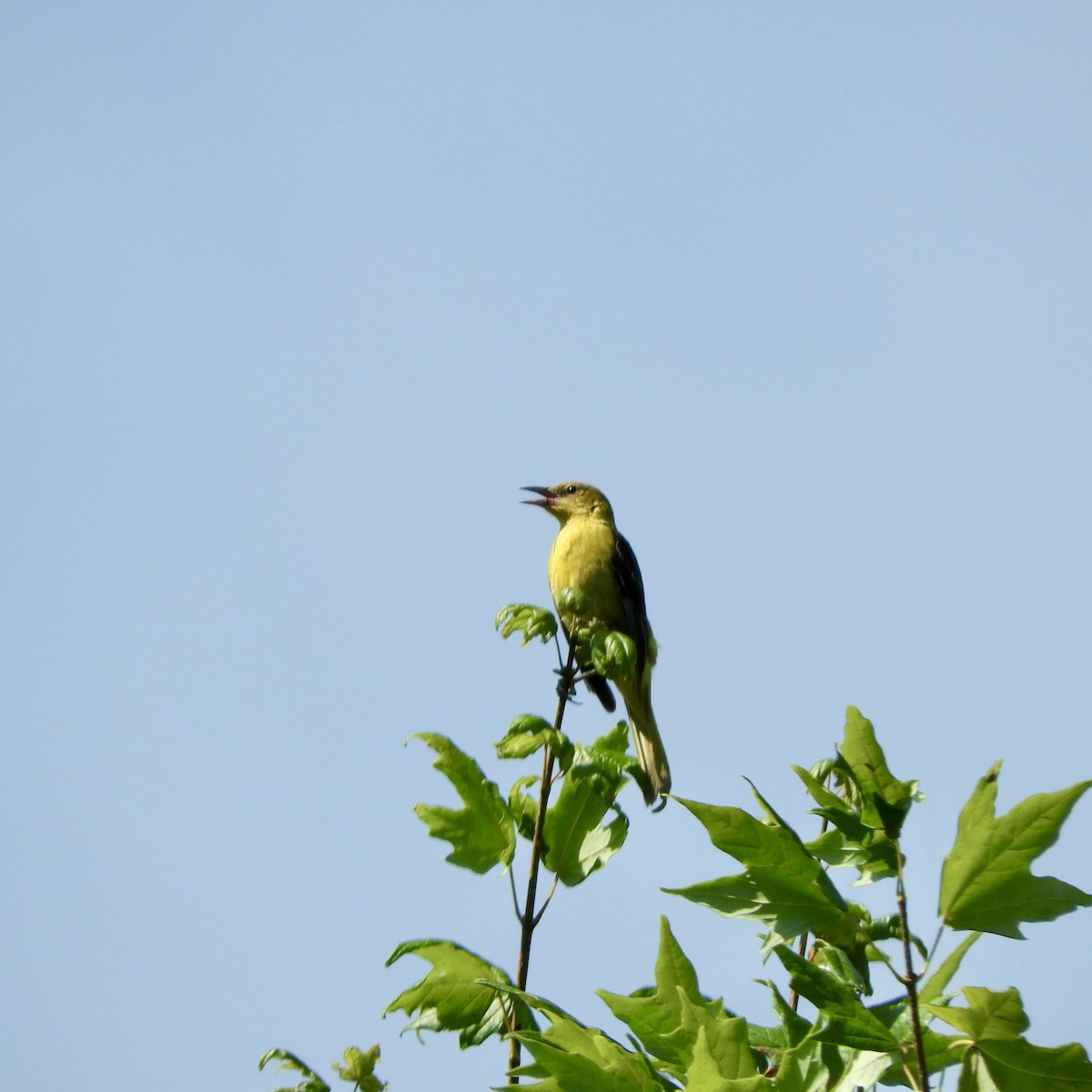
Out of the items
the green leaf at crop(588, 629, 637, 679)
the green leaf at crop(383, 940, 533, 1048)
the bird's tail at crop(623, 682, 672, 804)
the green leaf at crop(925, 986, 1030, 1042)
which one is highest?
the bird's tail at crop(623, 682, 672, 804)

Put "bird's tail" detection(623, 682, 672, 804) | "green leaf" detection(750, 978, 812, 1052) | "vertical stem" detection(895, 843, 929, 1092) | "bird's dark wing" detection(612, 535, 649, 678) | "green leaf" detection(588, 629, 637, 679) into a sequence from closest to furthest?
"vertical stem" detection(895, 843, 929, 1092) → "green leaf" detection(750, 978, 812, 1052) → "green leaf" detection(588, 629, 637, 679) → "bird's tail" detection(623, 682, 672, 804) → "bird's dark wing" detection(612, 535, 649, 678)

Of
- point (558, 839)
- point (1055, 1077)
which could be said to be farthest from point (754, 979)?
point (558, 839)

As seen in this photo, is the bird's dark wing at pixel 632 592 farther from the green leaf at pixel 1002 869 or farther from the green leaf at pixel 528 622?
the green leaf at pixel 1002 869

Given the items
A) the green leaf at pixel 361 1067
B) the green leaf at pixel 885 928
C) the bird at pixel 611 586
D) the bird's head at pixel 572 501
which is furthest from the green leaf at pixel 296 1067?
the bird's head at pixel 572 501

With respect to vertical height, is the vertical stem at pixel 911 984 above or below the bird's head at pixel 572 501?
below

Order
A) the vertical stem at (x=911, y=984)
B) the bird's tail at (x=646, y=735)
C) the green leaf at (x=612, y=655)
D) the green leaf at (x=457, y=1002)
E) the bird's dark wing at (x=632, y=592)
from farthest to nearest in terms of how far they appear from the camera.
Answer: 1. the bird's dark wing at (x=632, y=592)
2. the bird's tail at (x=646, y=735)
3. the green leaf at (x=612, y=655)
4. the green leaf at (x=457, y=1002)
5. the vertical stem at (x=911, y=984)

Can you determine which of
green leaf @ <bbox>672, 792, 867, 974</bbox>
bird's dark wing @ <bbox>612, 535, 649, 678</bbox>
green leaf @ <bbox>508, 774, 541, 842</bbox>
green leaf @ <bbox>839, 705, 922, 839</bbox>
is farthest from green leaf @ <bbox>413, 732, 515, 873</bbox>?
bird's dark wing @ <bbox>612, 535, 649, 678</bbox>

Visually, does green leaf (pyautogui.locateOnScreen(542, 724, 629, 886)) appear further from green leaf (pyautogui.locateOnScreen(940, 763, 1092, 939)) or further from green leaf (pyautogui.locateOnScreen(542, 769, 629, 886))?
green leaf (pyautogui.locateOnScreen(940, 763, 1092, 939))

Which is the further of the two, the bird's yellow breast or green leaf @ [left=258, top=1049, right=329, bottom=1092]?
the bird's yellow breast

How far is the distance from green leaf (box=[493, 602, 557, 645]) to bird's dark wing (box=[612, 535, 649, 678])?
5298mm

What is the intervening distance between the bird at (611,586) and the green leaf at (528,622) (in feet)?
15.6

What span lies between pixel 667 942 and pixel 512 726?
65 centimetres

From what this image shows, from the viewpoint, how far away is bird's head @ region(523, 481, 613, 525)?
351 inches

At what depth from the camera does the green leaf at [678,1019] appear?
1.77 meters
